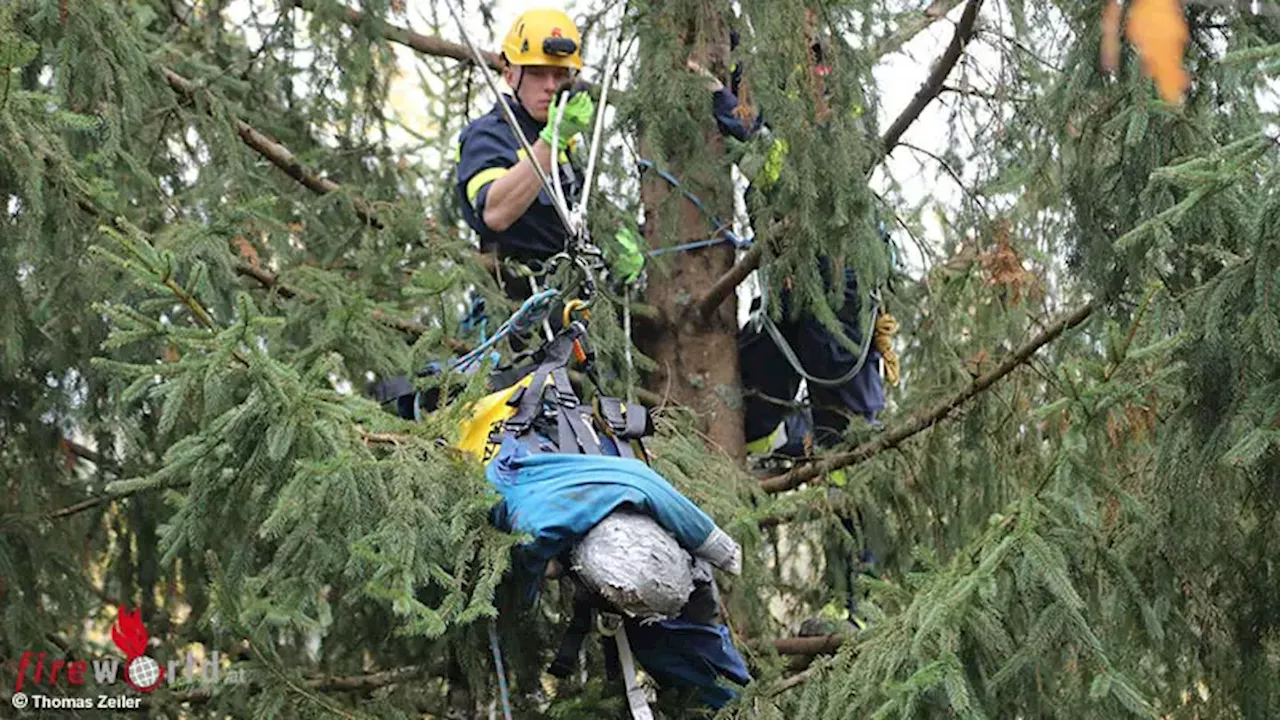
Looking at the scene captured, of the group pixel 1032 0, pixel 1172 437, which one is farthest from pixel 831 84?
pixel 1172 437

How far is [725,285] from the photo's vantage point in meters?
6.71

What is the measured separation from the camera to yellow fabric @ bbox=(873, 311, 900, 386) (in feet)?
22.9

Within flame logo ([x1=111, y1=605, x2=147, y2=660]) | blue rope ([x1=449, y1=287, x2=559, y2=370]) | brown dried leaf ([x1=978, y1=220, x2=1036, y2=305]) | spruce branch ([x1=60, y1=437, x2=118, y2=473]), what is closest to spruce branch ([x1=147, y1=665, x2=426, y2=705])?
flame logo ([x1=111, y1=605, x2=147, y2=660])

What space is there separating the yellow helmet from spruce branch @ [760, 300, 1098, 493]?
1422 mm

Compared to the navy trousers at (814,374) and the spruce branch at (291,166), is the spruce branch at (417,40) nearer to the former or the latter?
the spruce branch at (291,166)

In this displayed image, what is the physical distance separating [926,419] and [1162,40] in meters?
1.68

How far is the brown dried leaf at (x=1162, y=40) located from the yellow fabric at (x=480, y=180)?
180cm

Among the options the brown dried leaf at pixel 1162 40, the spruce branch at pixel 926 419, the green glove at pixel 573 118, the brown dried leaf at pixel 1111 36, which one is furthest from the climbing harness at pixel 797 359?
the brown dried leaf at pixel 1162 40

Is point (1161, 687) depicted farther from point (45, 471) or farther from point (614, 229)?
point (45, 471)

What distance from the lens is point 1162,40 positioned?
197 inches

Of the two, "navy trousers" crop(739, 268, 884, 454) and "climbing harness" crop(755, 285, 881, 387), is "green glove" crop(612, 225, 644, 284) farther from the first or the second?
"navy trousers" crop(739, 268, 884, 454)

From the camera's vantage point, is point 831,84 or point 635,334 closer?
point 831,84

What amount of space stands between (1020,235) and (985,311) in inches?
10.6

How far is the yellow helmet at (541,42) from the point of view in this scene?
6.16 m
